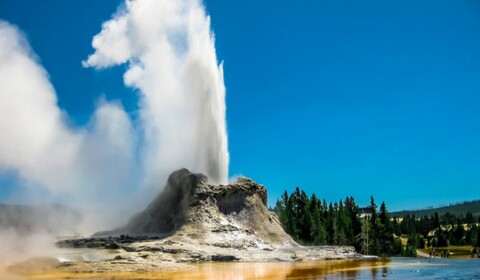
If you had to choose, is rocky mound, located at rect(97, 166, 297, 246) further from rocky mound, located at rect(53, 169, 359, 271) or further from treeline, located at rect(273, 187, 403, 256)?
treeline, located at rect(273, 187, 403, 256)

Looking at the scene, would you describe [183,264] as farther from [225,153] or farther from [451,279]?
[225,153]

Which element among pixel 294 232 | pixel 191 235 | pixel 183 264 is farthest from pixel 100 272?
pixel 294 232

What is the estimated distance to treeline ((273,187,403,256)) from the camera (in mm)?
81062

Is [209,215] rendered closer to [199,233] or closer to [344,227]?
[199,233]

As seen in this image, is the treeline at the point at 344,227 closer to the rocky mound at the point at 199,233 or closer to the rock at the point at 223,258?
the rocky mound at the point at 199,233

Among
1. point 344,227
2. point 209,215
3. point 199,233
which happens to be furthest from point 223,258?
point 344,227

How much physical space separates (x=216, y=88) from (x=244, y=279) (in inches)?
1586

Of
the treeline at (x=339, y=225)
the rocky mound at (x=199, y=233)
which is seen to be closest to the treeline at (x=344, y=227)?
the treeline at (x=339, y=225)

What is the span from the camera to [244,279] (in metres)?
28.4

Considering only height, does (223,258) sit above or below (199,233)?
below

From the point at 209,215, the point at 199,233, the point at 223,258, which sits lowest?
the point at 223,258

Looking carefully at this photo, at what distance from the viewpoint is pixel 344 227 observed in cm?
8475

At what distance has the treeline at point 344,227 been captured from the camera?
8106 cm

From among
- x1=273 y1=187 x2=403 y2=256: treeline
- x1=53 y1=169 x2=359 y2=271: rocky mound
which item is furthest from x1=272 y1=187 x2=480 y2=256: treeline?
x1=53 y1=169 x2=359 y2=271: rocky mound
